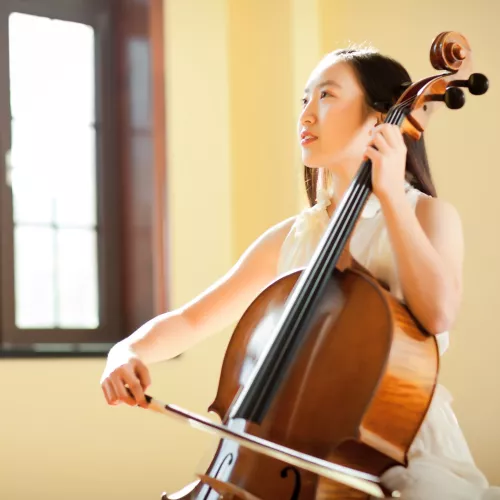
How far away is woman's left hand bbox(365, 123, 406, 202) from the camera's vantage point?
4.44 ft

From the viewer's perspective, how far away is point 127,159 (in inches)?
116

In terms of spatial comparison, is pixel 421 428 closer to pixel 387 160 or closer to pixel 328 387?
pixel 328 387

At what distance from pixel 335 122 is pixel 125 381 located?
0.58 metres

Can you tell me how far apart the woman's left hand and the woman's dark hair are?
21 cm

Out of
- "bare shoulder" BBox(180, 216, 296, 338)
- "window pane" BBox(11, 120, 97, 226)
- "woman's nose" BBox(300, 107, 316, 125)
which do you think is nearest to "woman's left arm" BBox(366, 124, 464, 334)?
"woman's nose" BBox(300, 107, 316, 125)

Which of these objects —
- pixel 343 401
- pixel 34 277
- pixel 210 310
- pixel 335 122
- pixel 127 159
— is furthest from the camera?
pixel 127 159

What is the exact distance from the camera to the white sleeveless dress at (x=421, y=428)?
128cm

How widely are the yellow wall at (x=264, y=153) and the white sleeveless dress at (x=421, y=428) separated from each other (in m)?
1.15

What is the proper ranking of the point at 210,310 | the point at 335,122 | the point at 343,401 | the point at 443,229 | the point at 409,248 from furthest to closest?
1. the point at 210,310
2. the point at 335,122
3. the point at 443,229
4. the point at 409,248
5. the point at 343,401

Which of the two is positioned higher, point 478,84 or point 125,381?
→ point 478,84

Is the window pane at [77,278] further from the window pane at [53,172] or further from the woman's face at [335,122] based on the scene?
the woman's face at [335,122]

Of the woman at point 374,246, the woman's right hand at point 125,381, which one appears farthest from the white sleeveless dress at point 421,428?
the woman's right hand at point 125,381

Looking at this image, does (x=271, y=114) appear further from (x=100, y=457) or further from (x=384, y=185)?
(x=384, y=185)

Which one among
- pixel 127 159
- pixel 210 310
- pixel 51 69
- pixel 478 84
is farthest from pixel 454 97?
pixel 51 69
